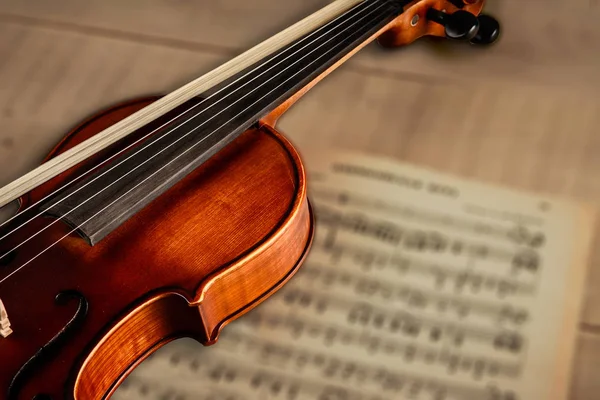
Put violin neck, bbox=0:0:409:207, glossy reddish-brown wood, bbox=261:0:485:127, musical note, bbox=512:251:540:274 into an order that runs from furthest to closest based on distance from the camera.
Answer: glossy reddish-brown wood, bbox=261:0:485:127 → musical note, bbox=512:251:540:274 → violin neck, bbox=0:0:409:207

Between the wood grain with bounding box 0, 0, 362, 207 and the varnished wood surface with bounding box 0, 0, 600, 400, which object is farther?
the varnished wood surface with bounding box 0, 0, 600, 400

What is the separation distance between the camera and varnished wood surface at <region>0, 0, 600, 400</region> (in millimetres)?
1331

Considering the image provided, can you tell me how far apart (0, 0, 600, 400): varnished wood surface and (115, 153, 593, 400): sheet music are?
73 millimetres

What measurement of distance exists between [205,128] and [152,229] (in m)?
0.18

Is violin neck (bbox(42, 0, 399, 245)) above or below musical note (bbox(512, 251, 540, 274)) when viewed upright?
above

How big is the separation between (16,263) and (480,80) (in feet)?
2.90

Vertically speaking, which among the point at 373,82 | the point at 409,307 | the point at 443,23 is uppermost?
the point at 443,23

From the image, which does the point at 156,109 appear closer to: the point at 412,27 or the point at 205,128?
the point at 205,128

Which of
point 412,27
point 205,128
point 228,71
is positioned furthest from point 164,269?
point 412,27

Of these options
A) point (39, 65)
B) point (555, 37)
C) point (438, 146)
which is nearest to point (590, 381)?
point (438, 146)

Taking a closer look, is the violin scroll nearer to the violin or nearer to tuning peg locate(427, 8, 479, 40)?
tuning peg locate(427, 8, 479, 40)

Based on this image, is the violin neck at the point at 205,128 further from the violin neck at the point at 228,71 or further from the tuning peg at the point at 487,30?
the tuning peg at the point at 487,30

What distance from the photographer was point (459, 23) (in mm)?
1332

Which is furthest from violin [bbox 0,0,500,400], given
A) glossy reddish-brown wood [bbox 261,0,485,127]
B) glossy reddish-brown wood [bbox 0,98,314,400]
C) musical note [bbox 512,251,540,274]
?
musical note [bbox 512,251,540,274]
